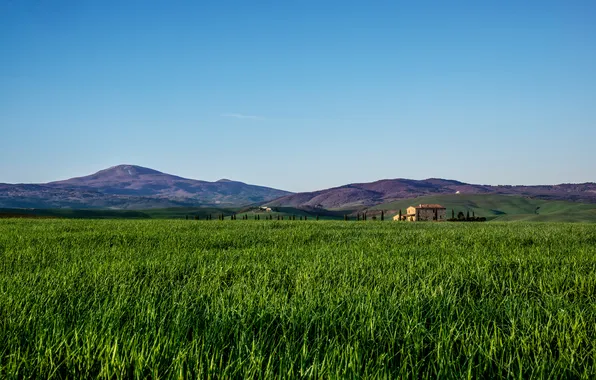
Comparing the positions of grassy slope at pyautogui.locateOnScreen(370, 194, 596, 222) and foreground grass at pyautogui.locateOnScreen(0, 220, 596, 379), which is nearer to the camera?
foreground grass at pyautogui.locateOnScreen(0, 220, 596, 379)

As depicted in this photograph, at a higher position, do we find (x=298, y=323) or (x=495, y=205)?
(x=495, y=205)

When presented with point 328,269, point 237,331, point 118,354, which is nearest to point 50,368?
point 118,354

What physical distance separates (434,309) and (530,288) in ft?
8.86

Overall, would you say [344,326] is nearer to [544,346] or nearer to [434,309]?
[434,309]

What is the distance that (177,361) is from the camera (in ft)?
8.72

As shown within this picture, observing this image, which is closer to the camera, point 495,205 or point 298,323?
point 298,323

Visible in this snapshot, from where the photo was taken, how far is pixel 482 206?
154 metres

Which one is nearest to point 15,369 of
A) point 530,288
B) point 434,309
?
point 434,309

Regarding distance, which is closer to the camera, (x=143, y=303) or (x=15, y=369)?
(x=15, y=369)

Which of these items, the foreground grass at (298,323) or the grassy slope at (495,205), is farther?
the grassy slope at (495,205)

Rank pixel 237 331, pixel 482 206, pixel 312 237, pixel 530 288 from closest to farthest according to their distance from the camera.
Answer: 1. pixel 237 331
2. pixel 530 288
3. pixel 312 237
4. pixel 482 206

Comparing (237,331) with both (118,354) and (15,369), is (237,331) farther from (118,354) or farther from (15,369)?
(15,369)

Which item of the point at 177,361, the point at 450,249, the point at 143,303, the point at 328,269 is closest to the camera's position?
the point at 177,361

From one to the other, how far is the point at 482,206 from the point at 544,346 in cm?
16199
